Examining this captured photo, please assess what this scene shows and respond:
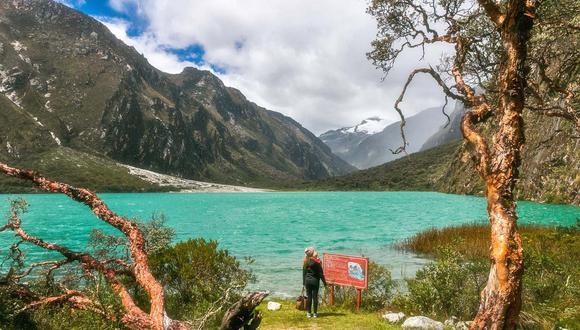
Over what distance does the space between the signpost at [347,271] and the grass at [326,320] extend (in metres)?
0.98

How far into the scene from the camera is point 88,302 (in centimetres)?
1039

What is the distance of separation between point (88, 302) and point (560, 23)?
526 inches

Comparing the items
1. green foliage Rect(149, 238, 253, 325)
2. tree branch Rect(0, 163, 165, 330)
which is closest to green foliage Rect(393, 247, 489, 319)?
green foliage Rect(149, 238, 253, 325)

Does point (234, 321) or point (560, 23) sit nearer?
point (234, 321)

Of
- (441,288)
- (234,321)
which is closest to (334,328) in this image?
(441,288)

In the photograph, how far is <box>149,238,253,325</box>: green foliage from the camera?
13766 millimetres

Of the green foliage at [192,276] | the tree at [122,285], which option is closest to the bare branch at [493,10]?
the tree at [122,285]

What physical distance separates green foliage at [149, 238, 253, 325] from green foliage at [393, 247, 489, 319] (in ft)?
21.2

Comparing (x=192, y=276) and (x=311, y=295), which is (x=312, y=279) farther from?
(x=192, y=276)

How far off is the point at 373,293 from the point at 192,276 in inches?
303

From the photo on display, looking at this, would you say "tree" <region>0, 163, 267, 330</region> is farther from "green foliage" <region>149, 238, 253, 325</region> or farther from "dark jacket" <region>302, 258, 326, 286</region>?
"dark jacket" <region>302, 258, 326, 286</region>

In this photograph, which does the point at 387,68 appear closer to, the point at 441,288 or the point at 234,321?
the point at 441,288

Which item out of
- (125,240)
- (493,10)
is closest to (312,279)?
(125,240)

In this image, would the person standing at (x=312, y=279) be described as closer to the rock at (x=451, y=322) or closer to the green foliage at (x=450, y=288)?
the green foliage at (x=450, y=288)
